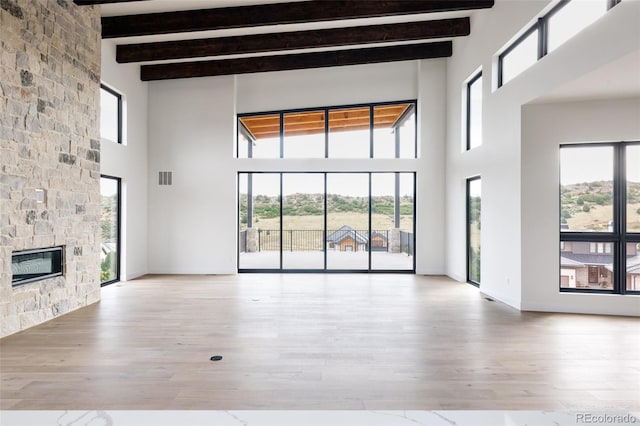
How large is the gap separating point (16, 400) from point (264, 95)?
7.22 m

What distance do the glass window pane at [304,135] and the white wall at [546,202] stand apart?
449 centimetres

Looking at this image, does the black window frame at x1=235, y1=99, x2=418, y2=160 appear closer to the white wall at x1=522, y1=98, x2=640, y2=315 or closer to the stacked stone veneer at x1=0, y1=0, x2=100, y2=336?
the stacked stone veneer at x1=0, y1=0, x2=100, y2=336

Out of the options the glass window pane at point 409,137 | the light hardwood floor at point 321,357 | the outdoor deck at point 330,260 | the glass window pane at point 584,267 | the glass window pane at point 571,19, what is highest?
the glass window pane at point 571,19

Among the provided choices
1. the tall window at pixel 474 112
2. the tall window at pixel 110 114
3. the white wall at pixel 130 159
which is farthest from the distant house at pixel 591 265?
Answer: the tall window at pixel 110 114

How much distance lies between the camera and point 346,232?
8.61 m

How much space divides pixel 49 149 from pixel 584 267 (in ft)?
24.2

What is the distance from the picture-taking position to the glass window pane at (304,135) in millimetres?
8633

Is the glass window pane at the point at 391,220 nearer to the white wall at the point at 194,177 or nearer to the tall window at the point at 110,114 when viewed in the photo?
the white wall at the point at 194,177

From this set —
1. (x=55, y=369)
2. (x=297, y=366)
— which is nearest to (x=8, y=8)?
(x=55, y=369)

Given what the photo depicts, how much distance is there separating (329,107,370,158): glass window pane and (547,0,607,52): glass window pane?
427 cm

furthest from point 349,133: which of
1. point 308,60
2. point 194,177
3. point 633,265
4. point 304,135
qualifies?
point 633,265

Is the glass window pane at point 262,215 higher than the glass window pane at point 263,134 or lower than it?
lower

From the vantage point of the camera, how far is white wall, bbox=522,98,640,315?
5109 mm

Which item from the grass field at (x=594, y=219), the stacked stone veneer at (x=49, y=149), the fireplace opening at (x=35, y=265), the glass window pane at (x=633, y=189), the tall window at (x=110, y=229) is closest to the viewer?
the stacked stone veneer at (x=49, y=149)
